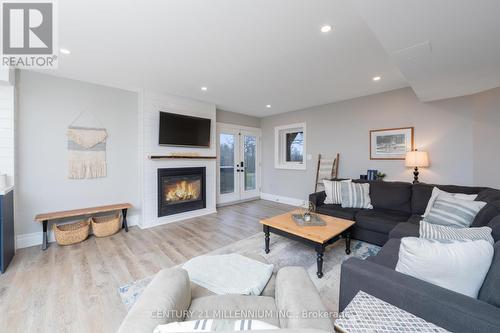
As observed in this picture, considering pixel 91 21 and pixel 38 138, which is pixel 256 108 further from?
pixel 38 138

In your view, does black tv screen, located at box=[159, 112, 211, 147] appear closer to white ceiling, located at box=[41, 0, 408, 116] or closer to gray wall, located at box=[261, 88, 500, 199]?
white ceiling, located at box=[41, 0, 408, 116]

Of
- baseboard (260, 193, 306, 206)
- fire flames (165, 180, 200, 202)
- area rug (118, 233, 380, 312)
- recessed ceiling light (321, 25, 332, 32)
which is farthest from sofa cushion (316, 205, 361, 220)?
fire flames (165, 180, 200, 202)

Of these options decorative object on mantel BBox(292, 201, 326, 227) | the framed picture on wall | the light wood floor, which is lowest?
the light wood floor

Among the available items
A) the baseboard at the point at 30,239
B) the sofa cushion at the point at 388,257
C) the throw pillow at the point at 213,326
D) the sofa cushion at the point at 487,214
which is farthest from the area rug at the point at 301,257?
the baseboard at the point at 30,239

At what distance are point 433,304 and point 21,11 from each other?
3655 mm

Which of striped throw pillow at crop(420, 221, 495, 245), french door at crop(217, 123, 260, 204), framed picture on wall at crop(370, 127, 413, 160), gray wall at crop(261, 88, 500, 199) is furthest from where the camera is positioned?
french door at crop(217, 123, 260, 204)

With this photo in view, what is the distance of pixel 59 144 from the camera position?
10.2 ft

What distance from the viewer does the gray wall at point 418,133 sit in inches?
117

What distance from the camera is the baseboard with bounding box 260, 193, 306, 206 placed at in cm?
533

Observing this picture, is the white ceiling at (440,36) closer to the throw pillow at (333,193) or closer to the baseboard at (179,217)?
the throw pillow at (333,193)

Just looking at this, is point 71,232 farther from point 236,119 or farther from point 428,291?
point 236,119

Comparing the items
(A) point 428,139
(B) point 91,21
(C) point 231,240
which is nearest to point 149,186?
(C) point 231,240

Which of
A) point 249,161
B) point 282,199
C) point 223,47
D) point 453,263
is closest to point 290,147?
point 249,161

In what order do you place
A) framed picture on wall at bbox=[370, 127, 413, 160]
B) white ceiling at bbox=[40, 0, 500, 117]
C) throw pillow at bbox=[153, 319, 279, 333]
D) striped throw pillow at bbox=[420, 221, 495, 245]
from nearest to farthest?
throw pillow at bbox=[153, 319, 279, 333] → striped throw pillow at bbox=[420, 221, 495, 245] → white ceiling at bbox=[40, 0, 500, 117] → framed picture on wall at bbox=[370, 127, 413, 160]
